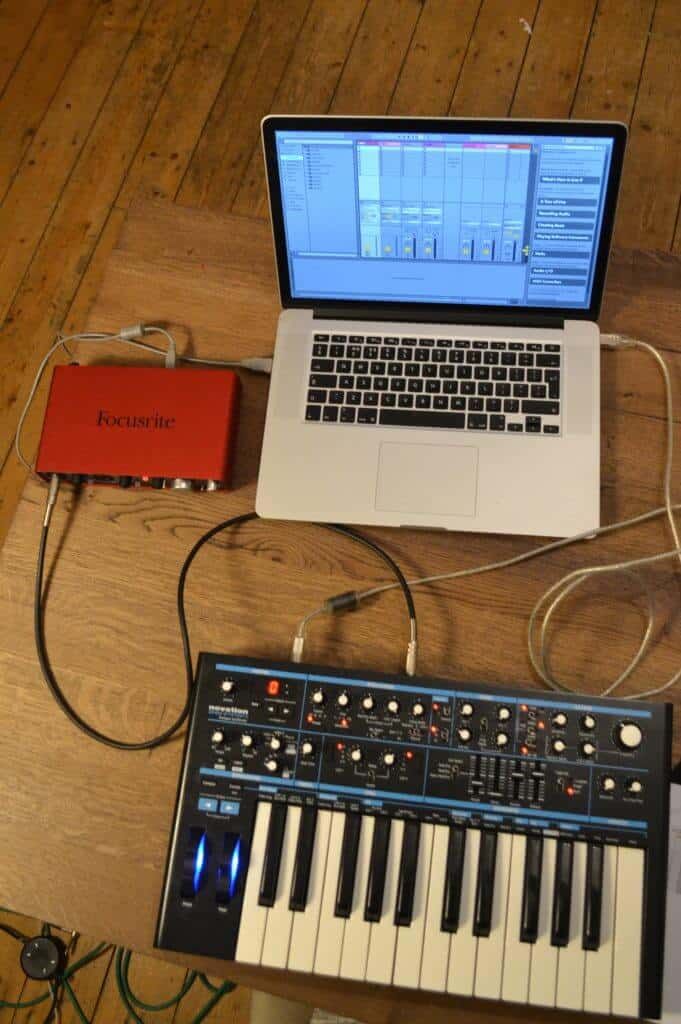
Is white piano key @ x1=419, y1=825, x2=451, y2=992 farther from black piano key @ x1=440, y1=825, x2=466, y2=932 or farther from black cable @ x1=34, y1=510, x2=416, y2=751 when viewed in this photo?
black cable @ x1=34, y1=510, x2=416, y2=751

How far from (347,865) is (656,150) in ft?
5.62

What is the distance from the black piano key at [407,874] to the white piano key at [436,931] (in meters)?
0.02

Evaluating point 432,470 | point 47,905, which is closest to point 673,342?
point 432,470

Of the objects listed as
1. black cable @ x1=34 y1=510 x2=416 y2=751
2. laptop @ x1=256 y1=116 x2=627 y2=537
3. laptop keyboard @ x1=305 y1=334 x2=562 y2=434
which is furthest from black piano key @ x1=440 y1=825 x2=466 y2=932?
laptop keyboard @ x1=305 y1=334 x2=562 y2=434

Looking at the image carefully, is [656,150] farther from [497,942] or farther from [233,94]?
[497,942]

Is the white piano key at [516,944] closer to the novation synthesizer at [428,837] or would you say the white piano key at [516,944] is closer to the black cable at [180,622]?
the novation synthesizer at [428,837]

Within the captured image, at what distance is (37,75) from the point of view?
7.10 feet

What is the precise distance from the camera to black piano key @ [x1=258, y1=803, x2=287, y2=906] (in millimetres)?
763

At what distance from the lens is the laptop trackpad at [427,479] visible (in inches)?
36.6

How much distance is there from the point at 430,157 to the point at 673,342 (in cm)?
37

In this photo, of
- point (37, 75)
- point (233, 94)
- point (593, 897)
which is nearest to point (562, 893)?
point (593, 897)

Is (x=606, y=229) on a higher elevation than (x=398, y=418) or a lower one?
higher

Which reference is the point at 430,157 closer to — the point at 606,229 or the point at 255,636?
the point at 606,229

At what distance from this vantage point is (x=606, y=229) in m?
0.90
